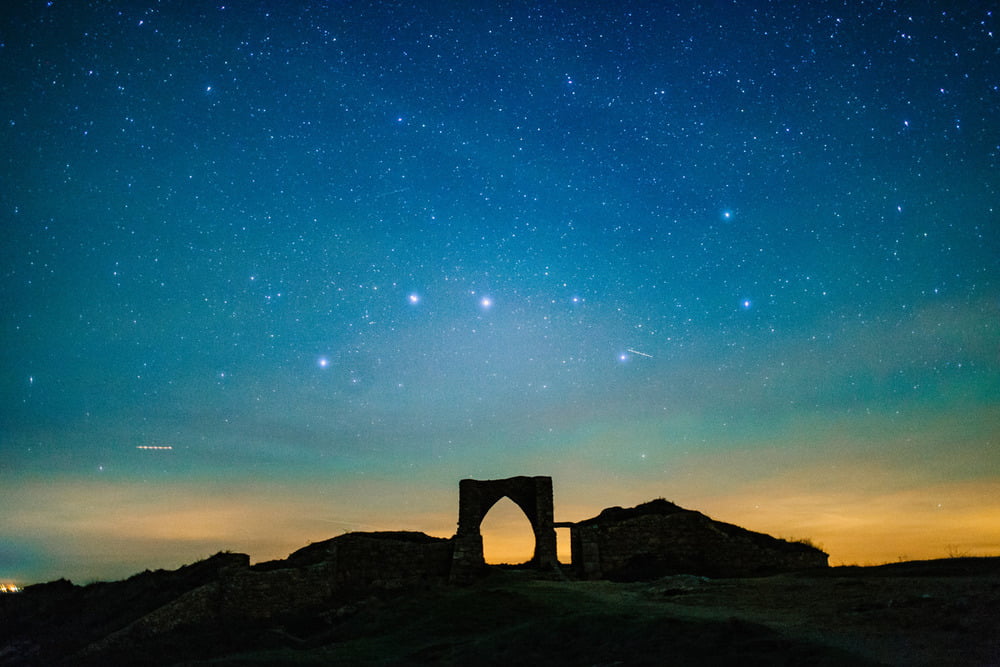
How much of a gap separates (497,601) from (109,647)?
10314 millimetres

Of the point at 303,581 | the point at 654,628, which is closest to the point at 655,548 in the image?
the point at 303,581

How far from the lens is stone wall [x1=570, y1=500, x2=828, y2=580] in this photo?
72.1ft

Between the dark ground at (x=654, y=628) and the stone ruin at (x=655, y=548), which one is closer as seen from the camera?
the dark ground at (x=654, y=628)

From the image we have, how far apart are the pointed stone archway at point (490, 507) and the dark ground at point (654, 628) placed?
623 centimetres

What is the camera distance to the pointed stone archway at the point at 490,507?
23.9 metres

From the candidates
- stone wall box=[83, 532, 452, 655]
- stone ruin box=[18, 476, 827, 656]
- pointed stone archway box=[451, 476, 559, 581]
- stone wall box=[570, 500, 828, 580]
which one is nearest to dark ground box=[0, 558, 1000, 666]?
stone wall box=[83, 532, 452, 655]

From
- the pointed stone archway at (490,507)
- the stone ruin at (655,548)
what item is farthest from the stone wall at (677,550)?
the pointed stone archway at (490,507)

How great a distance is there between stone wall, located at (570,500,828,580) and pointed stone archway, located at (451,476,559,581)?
4.64ft

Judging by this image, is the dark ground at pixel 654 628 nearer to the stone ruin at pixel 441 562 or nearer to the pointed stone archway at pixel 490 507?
the stone ruin at pixel 441 562

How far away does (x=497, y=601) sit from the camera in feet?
47.1

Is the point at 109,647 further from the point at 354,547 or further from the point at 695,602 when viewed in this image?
the point at 695,602

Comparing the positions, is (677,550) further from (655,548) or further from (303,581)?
(303,581)

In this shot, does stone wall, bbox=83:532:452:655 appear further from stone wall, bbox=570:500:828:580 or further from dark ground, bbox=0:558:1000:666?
stone wall, bbox=570:500:828:580

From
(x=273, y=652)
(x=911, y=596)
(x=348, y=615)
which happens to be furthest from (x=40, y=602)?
(x=911, y=596)
